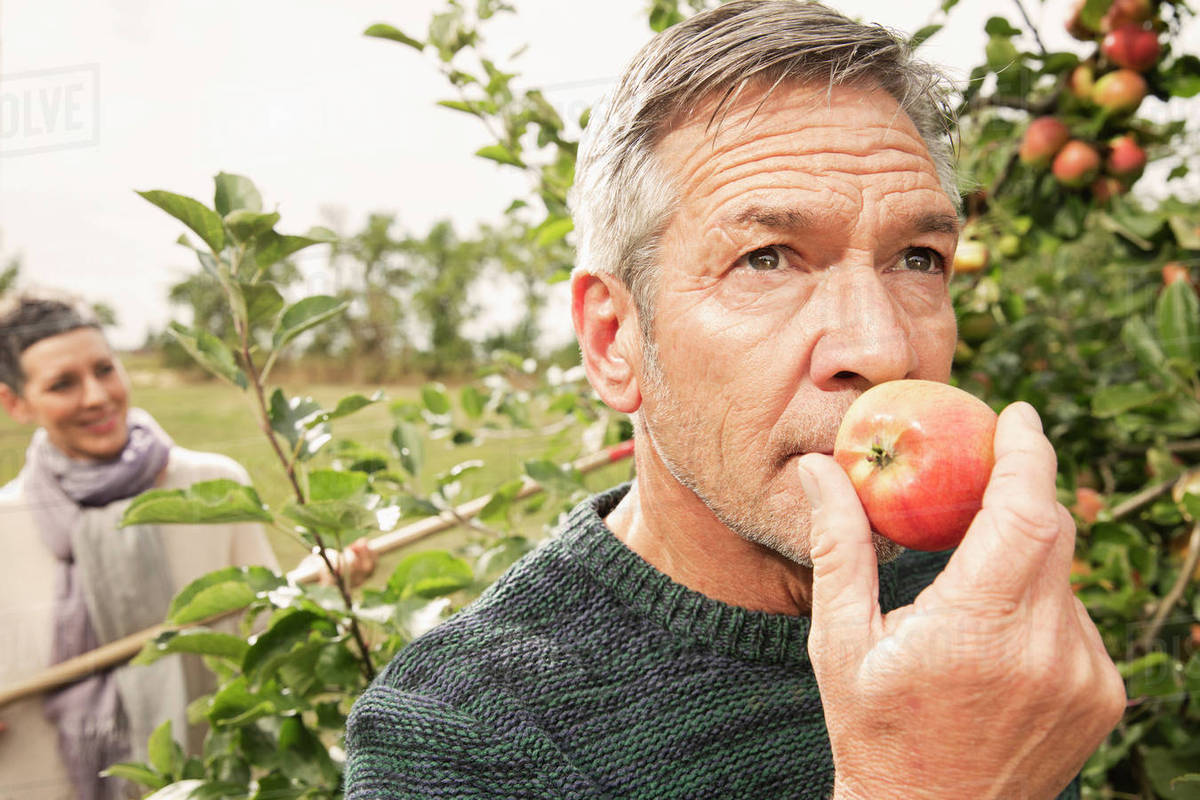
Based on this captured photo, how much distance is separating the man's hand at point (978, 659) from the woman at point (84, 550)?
2048 millimetres

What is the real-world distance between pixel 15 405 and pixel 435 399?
146 centimetres

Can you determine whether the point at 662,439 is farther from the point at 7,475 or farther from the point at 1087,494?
the point at 7,475

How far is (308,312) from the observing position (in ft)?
3.76

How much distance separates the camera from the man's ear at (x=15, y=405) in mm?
2326

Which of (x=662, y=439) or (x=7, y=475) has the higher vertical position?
(x=662, y=439)

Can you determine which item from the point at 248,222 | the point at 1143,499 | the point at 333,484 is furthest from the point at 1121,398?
the point at 248,222

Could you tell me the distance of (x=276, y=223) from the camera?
1.07 meters

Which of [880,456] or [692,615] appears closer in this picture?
[880,456]

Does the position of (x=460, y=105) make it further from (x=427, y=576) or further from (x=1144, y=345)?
(x=1144, y=345)

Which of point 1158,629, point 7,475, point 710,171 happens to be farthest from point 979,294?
point 7,475

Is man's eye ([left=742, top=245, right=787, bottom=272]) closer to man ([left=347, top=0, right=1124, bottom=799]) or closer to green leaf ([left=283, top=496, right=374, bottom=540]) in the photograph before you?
man ([left=347, top=0, right=1124, bottom=799])

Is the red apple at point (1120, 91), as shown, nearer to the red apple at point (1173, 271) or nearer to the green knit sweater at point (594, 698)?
the red apple at point (1173, 271)

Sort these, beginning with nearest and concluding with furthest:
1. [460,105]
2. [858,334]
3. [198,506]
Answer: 1. [858,334]
2. [198,506]
3. [460,105]

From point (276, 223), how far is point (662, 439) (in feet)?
1.85
